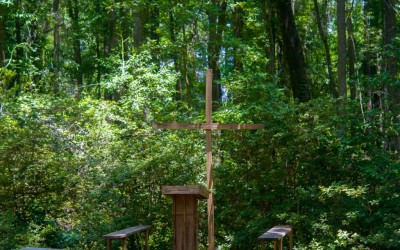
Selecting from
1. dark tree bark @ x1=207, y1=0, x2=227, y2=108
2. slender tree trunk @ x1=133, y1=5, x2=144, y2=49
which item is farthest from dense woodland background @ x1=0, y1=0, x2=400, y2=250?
slender tree trunk @ x1=133, y1=5, x2=144, y2=49

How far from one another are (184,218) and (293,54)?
687 centimetres

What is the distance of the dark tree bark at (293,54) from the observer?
46.5 ft

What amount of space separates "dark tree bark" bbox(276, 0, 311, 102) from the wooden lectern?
20.2 feet

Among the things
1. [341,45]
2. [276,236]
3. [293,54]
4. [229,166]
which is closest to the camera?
[276,236]

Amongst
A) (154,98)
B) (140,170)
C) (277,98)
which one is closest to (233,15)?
(154,98)

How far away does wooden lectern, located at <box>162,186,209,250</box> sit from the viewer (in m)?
8.46

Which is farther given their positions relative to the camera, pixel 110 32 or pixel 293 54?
pixel 110 32

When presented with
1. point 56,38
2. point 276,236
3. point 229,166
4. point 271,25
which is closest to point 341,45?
point 271,25

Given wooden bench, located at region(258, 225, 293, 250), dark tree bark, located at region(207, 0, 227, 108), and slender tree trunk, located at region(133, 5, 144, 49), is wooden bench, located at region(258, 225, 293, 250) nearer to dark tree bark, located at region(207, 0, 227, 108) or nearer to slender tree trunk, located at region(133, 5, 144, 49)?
dark tree bark, located at region(207, 0, 227, 108)

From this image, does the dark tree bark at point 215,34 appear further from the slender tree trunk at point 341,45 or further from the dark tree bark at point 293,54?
the slender tree trunk at point 341,45

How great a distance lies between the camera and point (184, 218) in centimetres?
858

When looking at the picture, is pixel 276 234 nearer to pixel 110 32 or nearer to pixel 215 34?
pixel 215 34

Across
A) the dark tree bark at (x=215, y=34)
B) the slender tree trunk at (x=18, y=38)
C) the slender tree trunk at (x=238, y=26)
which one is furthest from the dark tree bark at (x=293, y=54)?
the slender tree trunk at (x=18, y=38)

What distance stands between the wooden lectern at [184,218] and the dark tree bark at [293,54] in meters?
6.15
